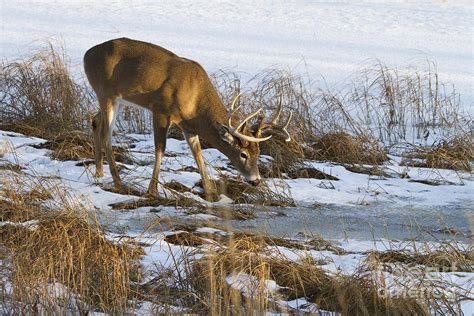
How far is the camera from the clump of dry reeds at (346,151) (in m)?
10.9

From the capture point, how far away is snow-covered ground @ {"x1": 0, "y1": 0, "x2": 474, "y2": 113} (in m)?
17.7

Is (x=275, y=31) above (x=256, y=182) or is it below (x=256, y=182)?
below

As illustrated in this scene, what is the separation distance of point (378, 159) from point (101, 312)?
18.4ft

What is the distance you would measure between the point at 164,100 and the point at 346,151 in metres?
2.45

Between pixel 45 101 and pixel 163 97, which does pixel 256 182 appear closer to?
pixel 163 97

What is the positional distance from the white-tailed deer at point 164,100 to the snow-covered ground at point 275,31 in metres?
5.11

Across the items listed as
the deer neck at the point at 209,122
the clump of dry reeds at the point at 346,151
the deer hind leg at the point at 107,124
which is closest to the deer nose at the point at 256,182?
the deer neck at the point at 209,122

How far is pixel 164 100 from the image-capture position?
31.0 feet

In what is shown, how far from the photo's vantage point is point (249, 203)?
9.09 m

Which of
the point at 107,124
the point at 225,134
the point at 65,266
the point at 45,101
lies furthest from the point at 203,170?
the point at 65,266

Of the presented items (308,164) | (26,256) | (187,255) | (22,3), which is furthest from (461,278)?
(22,3)

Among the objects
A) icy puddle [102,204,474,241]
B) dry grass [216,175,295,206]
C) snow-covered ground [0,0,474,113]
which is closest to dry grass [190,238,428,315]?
icy puddle [102,204,474,241]

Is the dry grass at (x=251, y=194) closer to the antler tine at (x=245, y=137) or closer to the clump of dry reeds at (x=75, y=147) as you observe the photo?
the antler tine at (x=245, y=137)

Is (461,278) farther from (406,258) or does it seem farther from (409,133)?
(409,133)
